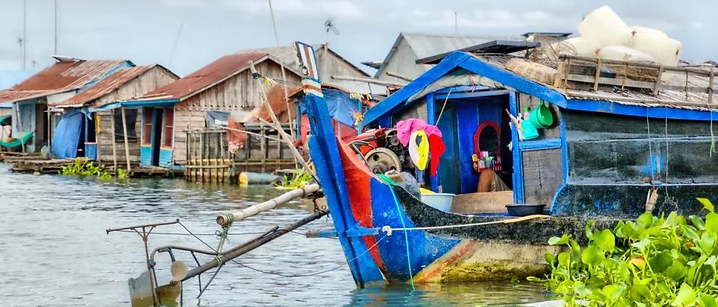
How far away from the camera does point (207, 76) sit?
33.9 metres

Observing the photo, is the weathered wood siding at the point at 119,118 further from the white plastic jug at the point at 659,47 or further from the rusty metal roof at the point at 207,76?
the white plastic jug at the point at 659,47

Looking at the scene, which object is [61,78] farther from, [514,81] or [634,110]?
[634,110]

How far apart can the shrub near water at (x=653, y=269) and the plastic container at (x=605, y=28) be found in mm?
6050

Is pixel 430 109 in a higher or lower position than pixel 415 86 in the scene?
lower

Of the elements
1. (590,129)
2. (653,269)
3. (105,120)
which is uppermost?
(105,120)

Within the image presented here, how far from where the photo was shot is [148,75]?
38.1 metres

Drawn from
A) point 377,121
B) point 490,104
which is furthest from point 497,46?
point 377,121

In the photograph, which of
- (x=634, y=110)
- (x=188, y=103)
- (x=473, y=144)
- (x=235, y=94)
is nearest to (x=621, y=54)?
(x=634, y=110)

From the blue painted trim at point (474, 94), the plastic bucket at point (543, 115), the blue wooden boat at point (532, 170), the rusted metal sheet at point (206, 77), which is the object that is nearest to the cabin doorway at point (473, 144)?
the blue wooden boat at point (532, 170)

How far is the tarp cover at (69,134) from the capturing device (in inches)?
1467

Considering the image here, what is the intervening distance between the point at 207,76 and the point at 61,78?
12.1 m

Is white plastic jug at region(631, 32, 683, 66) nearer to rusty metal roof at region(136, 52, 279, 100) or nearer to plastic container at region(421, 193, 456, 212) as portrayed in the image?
plastic container at region(421, 193, 456, 212)

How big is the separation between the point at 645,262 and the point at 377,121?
24.5 feet

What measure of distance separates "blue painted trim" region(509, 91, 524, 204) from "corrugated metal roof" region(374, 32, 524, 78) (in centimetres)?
2276
